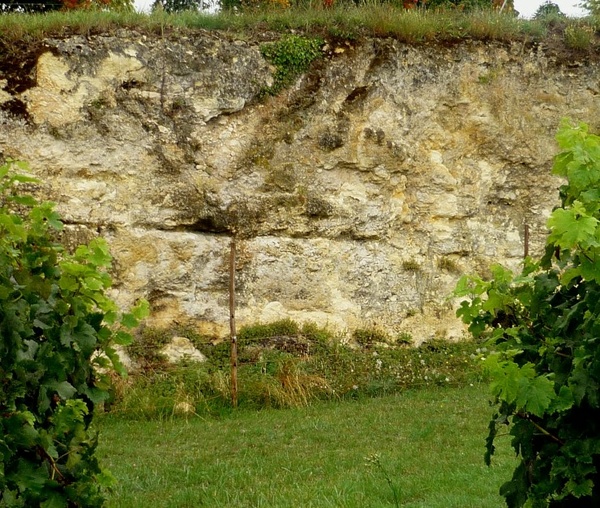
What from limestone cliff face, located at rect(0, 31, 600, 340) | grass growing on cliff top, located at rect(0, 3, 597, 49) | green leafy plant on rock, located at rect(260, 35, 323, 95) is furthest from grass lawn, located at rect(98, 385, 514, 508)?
grass growing on cliff top, located at rect(0, 3, 597, 49)

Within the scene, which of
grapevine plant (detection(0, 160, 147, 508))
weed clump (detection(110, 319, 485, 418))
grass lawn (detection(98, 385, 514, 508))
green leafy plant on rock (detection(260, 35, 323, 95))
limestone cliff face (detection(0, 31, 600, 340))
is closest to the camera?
grapevine plant (detection(0, 160, 147, 508))

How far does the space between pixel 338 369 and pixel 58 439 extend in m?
8.04

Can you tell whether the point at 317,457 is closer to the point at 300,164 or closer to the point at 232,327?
the point at 232,327

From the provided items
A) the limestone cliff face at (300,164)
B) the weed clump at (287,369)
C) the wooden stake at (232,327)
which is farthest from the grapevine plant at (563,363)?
the limestone cliff face at (300,164)

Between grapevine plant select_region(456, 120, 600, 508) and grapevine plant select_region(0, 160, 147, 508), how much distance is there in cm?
174

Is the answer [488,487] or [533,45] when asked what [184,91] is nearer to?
[533,45]

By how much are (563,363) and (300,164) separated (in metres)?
9.29

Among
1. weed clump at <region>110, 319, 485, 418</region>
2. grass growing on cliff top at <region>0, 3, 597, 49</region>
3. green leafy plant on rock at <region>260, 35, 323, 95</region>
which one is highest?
grass growing on cliff top at <region>0, 3, 597, 49</region>

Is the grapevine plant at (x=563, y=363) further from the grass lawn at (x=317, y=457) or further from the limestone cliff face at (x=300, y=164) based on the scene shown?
the limestone cliff face at (x=300, y=164)

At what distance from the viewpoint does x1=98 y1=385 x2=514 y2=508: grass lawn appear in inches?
241

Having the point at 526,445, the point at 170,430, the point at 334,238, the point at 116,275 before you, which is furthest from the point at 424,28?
the point at 526,445

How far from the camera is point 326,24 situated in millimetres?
12961

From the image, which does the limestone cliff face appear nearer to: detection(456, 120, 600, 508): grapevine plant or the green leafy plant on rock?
the green leafy plant on rock

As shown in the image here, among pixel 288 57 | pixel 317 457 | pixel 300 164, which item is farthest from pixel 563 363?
pixel 288 57
